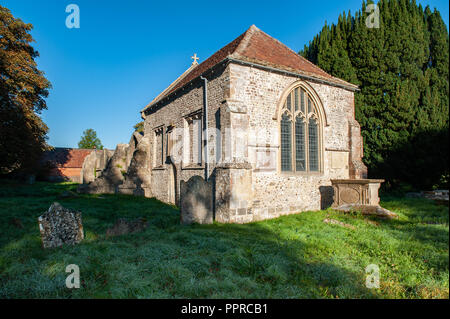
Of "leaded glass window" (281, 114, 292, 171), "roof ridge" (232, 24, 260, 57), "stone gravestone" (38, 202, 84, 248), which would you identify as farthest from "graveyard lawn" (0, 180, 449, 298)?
"roof ridge" (232, 24, 260, 57)

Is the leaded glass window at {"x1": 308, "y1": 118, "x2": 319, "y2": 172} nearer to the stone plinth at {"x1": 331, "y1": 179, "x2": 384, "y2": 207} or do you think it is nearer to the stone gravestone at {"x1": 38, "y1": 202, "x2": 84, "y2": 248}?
the stone plinth at {"x1": 331, "y1": 179, "x2": 384, "y2": 207}

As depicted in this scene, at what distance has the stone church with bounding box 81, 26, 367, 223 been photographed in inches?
362

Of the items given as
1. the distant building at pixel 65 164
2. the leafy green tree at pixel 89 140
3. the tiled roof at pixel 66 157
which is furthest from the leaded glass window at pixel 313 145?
the leafy green tree at pixel 89 140

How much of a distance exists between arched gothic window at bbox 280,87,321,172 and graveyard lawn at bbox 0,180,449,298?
3768mm

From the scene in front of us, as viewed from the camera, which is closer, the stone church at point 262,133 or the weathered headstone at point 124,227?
the weathered headstone at point 124,227

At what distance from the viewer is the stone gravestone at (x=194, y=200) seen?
8.46 m

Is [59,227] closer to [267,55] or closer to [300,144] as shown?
[300,144]

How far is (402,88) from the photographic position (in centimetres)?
1406

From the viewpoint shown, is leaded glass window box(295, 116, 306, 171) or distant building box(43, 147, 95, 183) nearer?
leaded glass window box(295, 116, 306, 171)

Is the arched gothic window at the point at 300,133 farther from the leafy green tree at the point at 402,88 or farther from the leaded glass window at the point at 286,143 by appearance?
the leafy green tree at the point at 402,88

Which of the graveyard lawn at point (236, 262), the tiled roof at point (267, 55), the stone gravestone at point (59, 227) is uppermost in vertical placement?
the tiled roof at point (267, 55)

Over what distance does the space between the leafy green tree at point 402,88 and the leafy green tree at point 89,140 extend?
186ft
